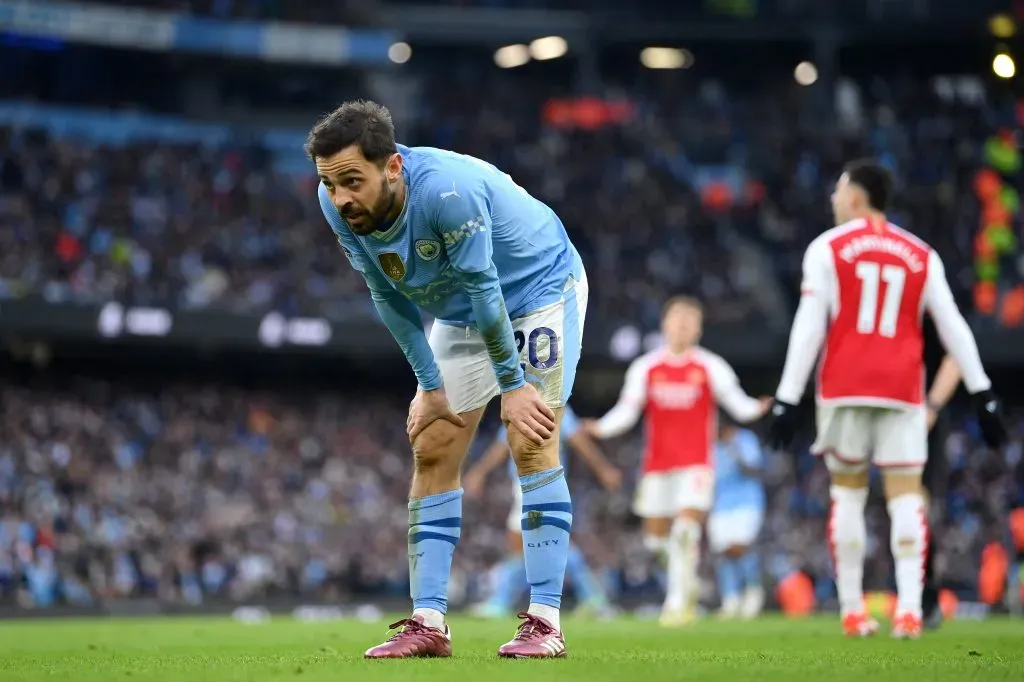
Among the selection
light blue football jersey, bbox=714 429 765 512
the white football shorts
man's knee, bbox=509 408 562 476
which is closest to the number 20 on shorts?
the white football shorts

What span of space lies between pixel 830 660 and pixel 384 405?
23555 mm

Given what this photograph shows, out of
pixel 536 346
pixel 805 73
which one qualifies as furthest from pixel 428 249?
pixel 805 73

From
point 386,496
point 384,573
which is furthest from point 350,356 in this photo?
point 384,573

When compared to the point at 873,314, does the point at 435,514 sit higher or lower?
lower

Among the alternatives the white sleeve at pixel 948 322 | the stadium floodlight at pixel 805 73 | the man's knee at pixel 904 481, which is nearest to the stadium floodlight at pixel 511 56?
the stadium floodlight at pixel 805 73

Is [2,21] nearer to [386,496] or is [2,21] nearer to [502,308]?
[386,496]

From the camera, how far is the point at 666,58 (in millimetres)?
36875

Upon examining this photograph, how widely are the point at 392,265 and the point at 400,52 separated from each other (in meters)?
30.3

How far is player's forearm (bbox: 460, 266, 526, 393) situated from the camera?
590cm

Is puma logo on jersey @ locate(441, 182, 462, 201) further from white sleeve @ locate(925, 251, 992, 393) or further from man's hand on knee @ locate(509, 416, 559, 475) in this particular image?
white sleeve @ locate(925, 251, 992, 393)

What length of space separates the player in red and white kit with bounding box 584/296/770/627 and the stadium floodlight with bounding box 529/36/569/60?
2268cm

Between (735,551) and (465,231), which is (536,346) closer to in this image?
(465,231)

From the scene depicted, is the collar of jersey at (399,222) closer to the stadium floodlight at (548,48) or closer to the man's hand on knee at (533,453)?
the man's hand on knee at (533,453)

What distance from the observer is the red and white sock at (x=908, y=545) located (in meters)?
8.65
